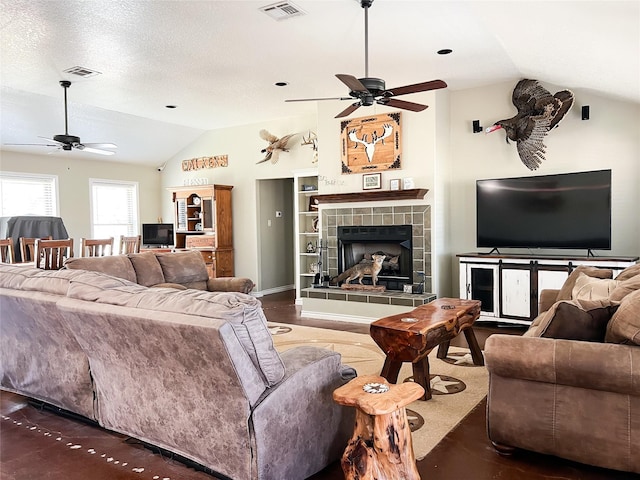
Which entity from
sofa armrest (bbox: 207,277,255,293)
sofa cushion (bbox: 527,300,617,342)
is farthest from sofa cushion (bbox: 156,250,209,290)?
sofa cushion (bbox: 527,300,617,342)

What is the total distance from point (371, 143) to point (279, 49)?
2.09 m

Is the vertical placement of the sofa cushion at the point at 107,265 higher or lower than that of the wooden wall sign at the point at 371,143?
lower

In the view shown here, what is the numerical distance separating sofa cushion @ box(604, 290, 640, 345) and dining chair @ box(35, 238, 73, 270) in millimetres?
5322

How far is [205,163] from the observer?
8578 mm

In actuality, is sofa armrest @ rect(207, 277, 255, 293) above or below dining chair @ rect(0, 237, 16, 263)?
below

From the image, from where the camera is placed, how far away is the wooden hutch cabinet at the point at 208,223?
25.8 feet

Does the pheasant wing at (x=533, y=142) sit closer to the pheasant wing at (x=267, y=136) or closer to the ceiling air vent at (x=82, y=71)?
the pheasant wing at (x=267, y=136)

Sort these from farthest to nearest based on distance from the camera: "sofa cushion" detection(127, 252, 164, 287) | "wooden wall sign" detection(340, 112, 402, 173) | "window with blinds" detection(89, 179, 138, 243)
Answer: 1. "window with blinds" detection(89, 179, 138, 243)
2. "wooden wall sign" detection(340, 112, 402, 173)
3. "sofa cushion" detection(127, 252, 164, 287)

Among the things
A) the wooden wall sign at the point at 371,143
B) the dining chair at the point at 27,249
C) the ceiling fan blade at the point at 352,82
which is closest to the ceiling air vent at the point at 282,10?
the ceiling fan blade at the point at 352,82

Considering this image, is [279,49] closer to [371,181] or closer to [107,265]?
[371,181]

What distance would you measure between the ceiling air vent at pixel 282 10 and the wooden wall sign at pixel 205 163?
15.8ft

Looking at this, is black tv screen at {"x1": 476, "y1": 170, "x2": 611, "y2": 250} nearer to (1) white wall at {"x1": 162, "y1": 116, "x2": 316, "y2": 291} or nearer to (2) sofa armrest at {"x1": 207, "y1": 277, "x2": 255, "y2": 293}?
(2) sofa armrest at {"x1": 207, "y1": 277, "x2": 255, "y2": 293}

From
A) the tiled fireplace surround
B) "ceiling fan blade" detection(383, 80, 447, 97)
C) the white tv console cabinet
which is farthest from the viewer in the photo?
the tiled fireplace surround

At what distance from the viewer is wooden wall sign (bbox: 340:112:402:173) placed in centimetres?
594
